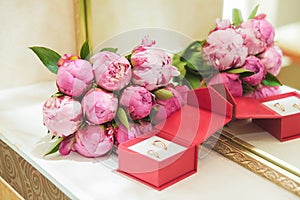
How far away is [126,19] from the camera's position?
4.21ft

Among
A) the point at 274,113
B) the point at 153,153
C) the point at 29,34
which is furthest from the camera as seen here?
the point at 29,34

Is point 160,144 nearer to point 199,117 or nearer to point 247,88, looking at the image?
point 199,117

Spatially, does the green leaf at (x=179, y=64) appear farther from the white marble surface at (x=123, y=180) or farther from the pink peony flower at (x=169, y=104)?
the white marble surface at (x=123, y=180)

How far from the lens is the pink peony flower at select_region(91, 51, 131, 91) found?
0.92 meters

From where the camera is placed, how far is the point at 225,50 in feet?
3.43

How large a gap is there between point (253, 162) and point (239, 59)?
0.77 feet

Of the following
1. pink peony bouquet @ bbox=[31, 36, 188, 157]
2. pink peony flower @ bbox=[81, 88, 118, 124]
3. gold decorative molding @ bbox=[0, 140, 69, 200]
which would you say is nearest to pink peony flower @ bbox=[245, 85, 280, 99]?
pink peony bouquet @ bbox=[31, 36, 188, 157]

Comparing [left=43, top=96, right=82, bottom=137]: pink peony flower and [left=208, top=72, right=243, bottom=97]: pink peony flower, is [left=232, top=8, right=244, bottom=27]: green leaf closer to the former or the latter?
[left=208, top=72, right=243, bottom=97]: pink peony flower

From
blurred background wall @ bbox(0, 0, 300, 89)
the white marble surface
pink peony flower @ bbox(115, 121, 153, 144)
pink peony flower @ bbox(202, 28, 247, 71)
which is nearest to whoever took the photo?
the white marble surface

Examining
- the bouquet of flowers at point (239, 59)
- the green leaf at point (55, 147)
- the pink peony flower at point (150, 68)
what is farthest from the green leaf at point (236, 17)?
the green leaf at point (55, 147)

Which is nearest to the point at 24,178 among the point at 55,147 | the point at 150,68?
the point at 55,147

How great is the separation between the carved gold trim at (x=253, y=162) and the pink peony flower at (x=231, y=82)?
0.11 meters

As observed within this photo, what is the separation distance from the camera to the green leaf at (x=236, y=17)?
1065 mm

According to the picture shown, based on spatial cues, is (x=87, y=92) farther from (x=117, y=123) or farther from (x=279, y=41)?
→ (x=279, y=41)
